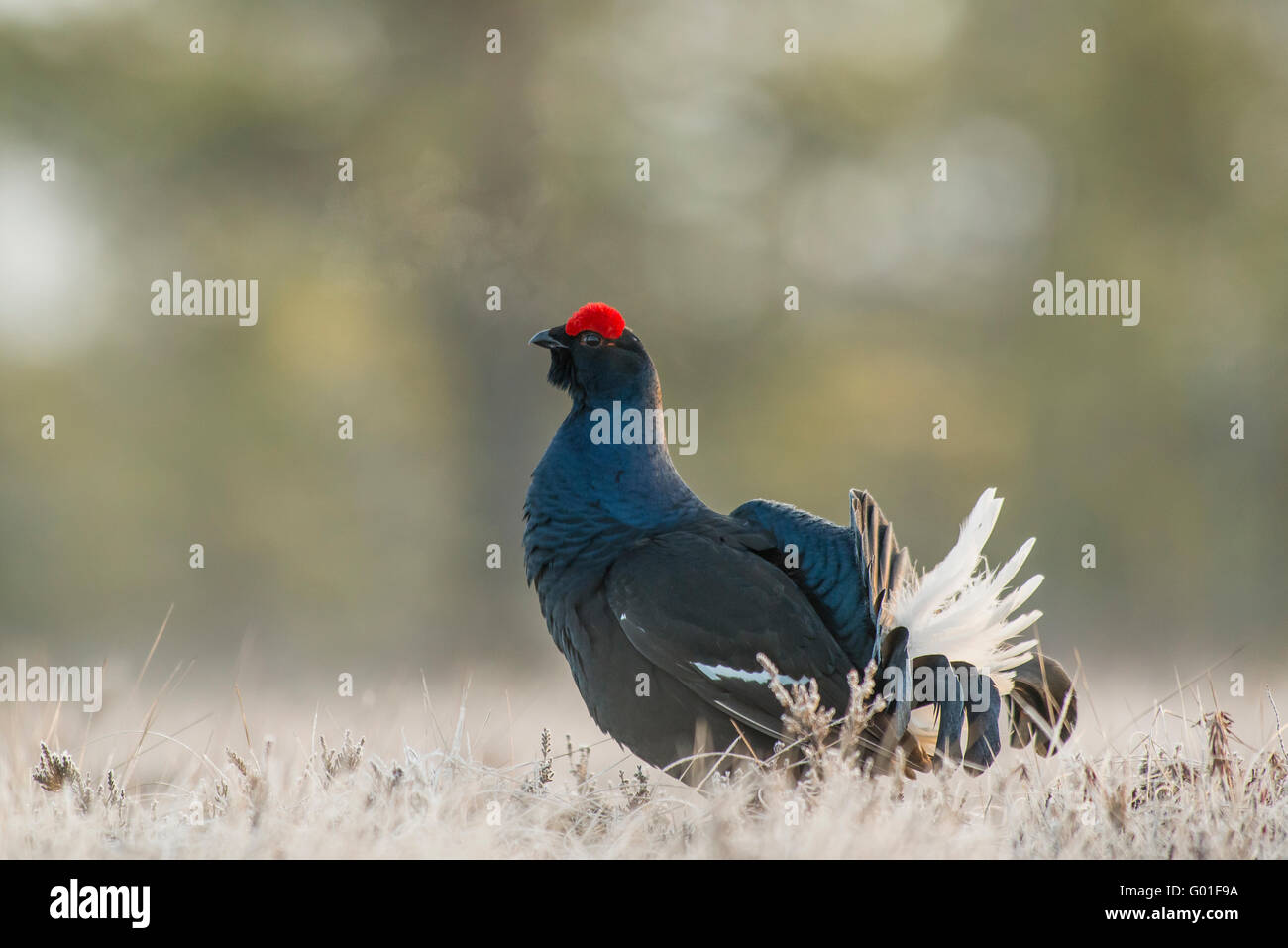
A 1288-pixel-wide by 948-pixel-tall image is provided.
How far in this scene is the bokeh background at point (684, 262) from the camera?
1090 cm

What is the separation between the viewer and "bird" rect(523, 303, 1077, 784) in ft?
10.4

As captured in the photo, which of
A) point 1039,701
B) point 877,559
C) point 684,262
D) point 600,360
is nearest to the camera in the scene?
point 877,559

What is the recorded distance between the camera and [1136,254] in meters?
12.0

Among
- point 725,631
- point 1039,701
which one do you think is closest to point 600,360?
point 725,631

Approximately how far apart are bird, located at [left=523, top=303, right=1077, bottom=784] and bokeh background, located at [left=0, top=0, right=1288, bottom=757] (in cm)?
549

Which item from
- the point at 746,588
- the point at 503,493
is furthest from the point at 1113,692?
the point at 503,493

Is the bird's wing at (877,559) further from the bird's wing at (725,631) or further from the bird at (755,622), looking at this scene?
the bird's wing at (725,631)

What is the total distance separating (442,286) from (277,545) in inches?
175

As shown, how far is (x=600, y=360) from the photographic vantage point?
12.7 feet

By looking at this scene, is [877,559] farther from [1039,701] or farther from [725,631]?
[1039,701]

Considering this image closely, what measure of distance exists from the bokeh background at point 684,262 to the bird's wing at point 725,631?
5.75m

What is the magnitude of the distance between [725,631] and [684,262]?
855 cm

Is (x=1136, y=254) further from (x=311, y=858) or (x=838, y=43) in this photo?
(x=311, y=858)

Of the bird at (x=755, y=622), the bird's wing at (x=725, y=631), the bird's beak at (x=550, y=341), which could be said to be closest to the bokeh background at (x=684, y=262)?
the bird's beak at (x=550, y=341)
